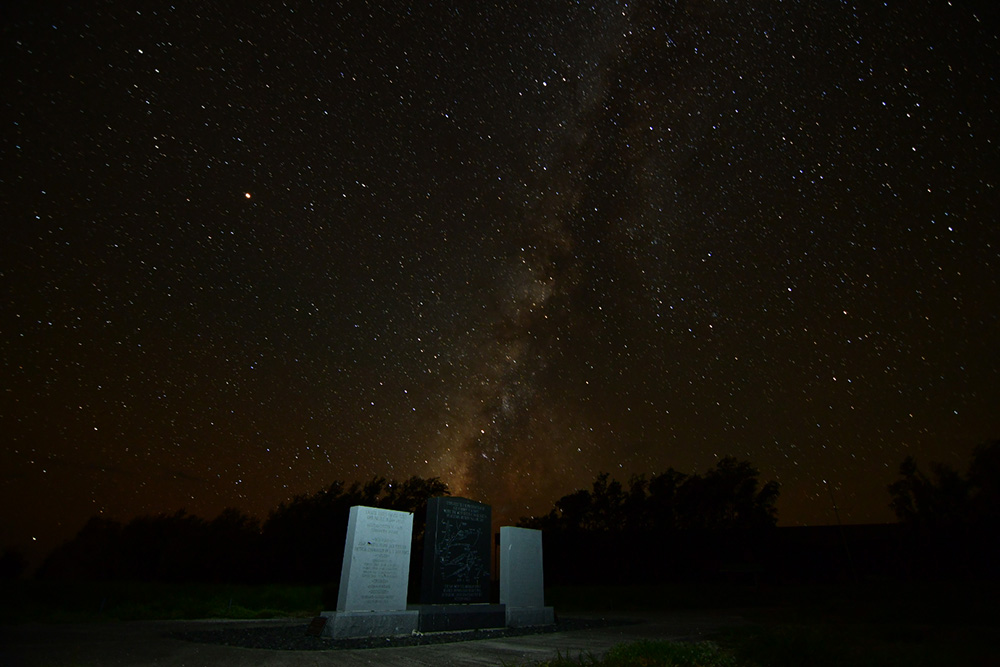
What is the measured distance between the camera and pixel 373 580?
10555mm

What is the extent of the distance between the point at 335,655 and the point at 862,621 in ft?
37.8

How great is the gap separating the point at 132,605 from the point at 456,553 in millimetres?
10153

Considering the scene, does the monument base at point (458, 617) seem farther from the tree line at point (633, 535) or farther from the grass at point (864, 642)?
the tree line at point (633, 535)

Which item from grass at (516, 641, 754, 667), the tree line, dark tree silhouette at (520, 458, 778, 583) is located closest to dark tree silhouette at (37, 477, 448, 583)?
the tree line

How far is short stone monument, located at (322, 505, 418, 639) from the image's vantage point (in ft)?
32.2

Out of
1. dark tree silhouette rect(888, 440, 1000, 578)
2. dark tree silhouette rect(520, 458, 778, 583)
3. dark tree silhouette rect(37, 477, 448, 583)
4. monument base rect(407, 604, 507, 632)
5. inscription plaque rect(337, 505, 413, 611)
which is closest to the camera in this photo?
inscription plaque rect(337, 505, 413, 611)

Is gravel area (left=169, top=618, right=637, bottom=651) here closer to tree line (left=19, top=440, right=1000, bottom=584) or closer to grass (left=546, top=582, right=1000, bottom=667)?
grass (left=546, top=582, right=1000, bottom=667)

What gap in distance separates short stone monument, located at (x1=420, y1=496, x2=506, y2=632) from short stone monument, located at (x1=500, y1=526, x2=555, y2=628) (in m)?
0.46

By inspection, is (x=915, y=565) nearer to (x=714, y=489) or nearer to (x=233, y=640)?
(x=714, y=489)

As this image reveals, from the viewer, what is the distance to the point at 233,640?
8.89m

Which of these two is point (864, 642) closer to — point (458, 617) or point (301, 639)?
point (458, 617)

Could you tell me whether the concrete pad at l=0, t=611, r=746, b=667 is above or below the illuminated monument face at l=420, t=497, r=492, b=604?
below

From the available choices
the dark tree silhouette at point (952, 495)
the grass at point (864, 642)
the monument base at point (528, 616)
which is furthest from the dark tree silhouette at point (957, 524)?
the monument base at point (528, 616)

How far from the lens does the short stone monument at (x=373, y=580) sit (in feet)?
32.2
